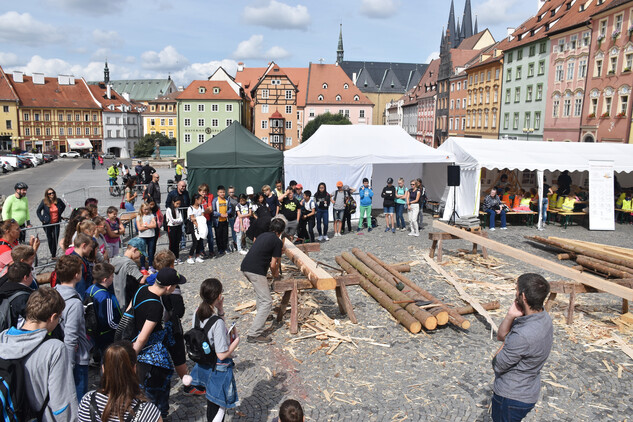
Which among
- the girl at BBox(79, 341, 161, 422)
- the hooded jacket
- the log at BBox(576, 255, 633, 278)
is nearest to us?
the girl at BBox(79, 341, 161, 422)

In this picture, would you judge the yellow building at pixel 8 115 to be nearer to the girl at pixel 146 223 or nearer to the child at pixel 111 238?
the girl at pixel 146 223

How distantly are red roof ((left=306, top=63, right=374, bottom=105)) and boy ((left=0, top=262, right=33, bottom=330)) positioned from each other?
73.3m

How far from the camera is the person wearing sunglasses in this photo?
10.1 m

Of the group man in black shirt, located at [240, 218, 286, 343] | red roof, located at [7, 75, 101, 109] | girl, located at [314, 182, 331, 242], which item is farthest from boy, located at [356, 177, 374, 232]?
red roof, located at [7, 75, 101, 109]

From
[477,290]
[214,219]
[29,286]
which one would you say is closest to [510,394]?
[29,286]

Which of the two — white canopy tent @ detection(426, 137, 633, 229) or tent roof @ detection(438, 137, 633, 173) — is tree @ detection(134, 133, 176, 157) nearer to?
tent roof @ detection(438, 137, 633, 173)

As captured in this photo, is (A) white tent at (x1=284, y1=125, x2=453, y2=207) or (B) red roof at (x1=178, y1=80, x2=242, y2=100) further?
(B) red roof at (x1=178, y1=80, x2=242, y2=100)

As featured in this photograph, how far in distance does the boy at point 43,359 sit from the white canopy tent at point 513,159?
14385mm

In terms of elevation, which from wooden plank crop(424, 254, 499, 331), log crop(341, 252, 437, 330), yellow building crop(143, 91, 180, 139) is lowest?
wooden plank crop(424, 254, 499, 331)

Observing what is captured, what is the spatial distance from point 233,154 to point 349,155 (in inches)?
152

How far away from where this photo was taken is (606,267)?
9.51 m

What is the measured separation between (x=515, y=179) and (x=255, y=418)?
675 inches

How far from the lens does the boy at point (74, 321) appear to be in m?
3.95

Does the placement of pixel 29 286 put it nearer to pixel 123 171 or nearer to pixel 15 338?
pixel 15 338
